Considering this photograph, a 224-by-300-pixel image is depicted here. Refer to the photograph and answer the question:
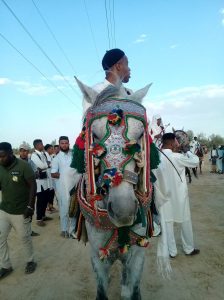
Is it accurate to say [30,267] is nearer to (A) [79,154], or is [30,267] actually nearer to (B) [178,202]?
(B) [178,202]

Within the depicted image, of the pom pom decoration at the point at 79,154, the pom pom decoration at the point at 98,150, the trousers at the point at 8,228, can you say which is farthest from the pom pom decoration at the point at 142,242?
the trousers at the point at 8,228

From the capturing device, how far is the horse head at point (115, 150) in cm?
216

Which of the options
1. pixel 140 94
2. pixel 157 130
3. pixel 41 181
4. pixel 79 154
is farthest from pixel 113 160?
pixel 41 181

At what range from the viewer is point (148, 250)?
5.89 metres

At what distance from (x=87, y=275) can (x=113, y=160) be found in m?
3.21

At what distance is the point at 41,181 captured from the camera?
359 inches

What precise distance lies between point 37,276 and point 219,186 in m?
11.7

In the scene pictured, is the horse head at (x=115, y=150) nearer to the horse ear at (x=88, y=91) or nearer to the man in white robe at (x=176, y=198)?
the horse ear at (x=88, y=91)

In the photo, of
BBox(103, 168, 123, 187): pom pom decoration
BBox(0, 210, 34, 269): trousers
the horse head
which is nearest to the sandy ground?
BBox(0, 210, 34, 269): trousers

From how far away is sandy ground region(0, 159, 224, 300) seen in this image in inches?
167

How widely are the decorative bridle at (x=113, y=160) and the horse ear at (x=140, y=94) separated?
15 cm

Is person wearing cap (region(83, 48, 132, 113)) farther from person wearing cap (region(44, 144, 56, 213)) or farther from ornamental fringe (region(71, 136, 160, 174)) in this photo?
person wearing cap (region(44, 144, 56, 213))

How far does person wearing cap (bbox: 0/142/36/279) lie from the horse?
2.29m

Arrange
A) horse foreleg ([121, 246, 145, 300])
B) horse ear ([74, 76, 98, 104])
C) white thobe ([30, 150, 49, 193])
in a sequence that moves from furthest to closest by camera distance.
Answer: white thobe ([30, 150, 49, 193]), horse foreleg ([121, 246, 145, 300]), horse ear ([74, 76, 98, 104])
